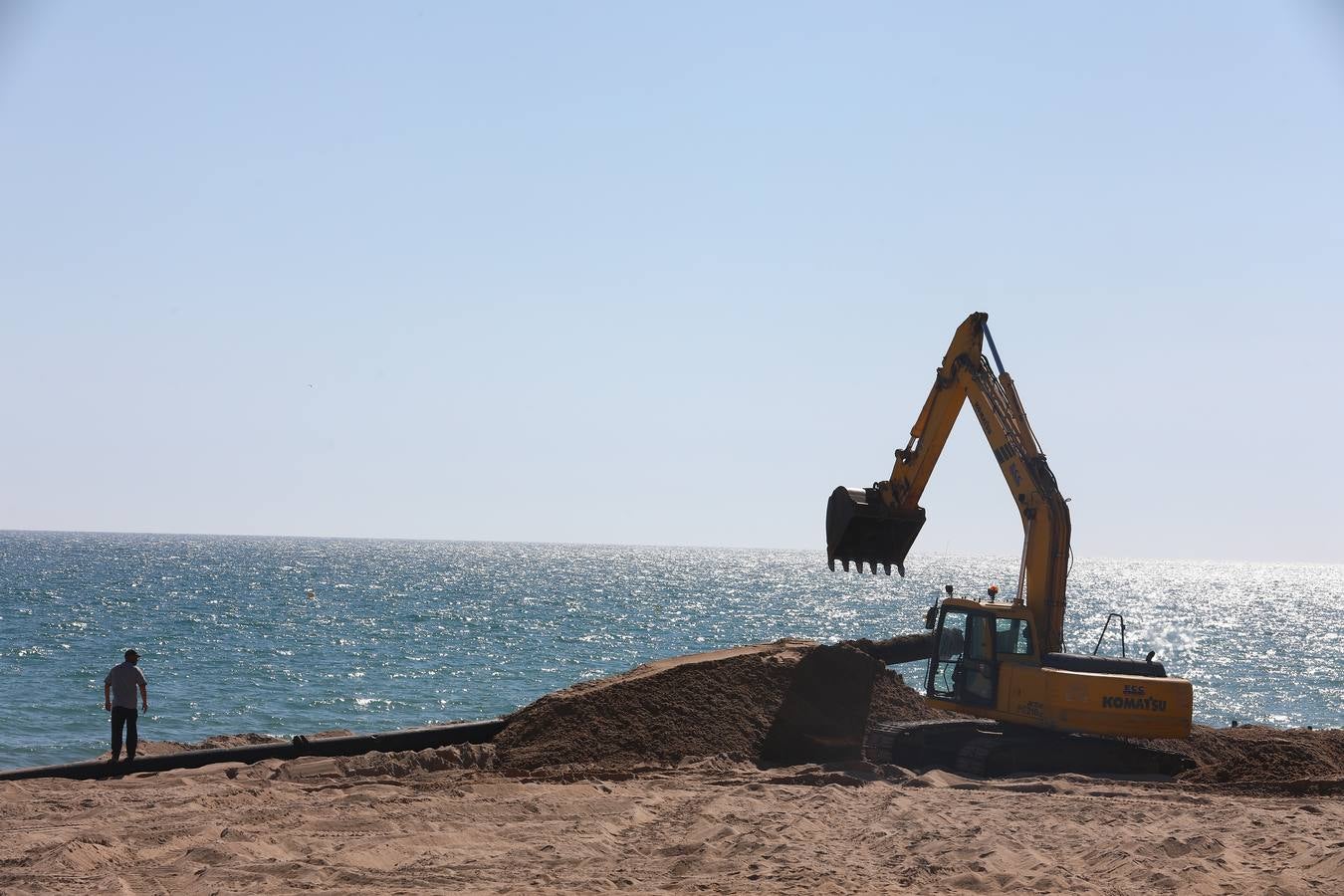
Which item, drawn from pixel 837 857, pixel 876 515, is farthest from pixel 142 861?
pixel 876 515

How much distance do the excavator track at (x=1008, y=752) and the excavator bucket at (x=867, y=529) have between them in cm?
284

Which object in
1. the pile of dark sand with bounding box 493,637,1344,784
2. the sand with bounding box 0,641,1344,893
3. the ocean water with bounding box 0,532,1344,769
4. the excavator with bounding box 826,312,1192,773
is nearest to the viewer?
the sand with bounding box 0,641,1344,893

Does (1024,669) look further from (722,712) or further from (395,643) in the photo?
(395,643)

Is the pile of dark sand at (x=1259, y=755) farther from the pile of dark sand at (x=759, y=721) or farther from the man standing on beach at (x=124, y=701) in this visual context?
the man standing on beach at (x=124, y=701)

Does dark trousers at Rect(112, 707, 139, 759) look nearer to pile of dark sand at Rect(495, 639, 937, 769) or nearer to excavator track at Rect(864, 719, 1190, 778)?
pile of dark sand at Rect(495, 639, 937, 769)

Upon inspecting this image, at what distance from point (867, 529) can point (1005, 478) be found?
2396 millimetres

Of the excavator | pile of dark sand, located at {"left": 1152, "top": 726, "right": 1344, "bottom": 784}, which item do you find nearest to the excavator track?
the excavator

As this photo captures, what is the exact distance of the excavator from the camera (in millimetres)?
16234

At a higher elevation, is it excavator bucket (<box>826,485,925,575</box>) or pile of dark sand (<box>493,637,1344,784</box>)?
excavator bucket (<box>826,485,925,575</box>)

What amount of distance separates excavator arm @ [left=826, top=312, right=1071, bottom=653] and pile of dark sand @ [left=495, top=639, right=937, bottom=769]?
1.96 m

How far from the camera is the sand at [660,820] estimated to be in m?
10.4

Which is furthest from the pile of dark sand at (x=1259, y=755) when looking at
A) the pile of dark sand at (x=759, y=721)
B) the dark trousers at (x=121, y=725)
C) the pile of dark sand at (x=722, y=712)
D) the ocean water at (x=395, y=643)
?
the dark trousers at (x=121, y=725)

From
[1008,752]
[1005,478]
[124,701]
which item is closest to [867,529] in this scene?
[1005,478]

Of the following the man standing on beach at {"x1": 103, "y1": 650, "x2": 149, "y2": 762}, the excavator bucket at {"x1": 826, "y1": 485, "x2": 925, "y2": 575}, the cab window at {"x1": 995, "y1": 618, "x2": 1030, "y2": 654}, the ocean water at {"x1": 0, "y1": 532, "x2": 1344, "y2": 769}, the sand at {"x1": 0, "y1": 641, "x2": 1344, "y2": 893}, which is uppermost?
the excavator bucket at {"x1": 826, "y1": 485, "x2": 925, "y2": 575}
